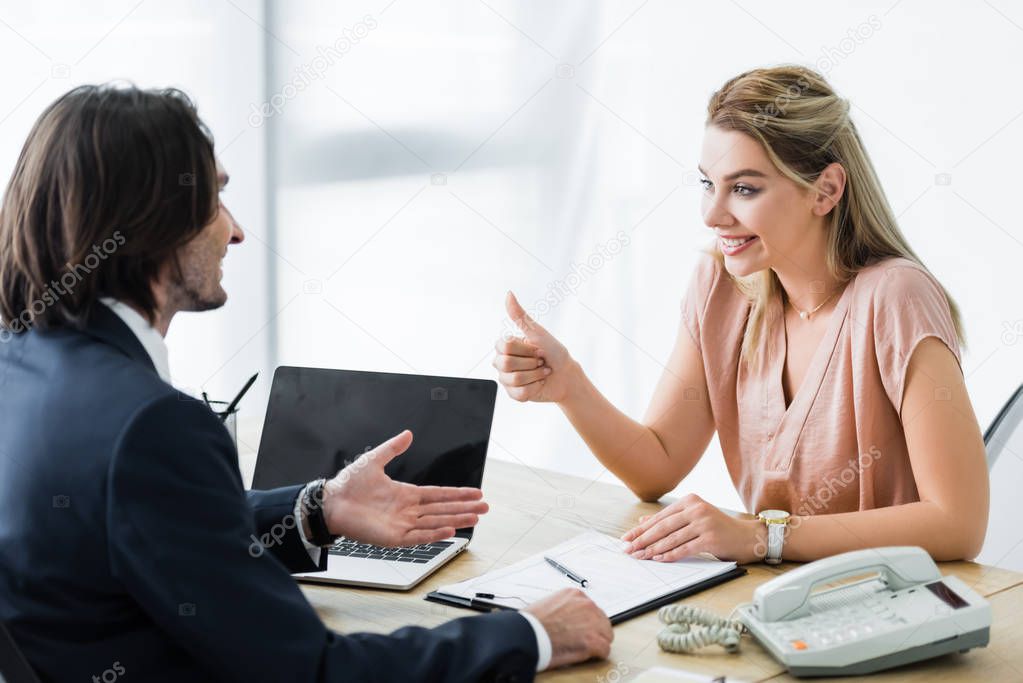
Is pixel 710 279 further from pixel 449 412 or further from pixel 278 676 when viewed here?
pixel 278 676

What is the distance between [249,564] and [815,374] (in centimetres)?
112

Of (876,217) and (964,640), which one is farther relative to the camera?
(876,217)

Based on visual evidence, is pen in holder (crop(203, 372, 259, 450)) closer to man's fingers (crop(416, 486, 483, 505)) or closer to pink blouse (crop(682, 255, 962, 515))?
man's fingers (crop(416, 486, 483, 505))

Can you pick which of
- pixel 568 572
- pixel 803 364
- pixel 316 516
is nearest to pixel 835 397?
pixel 803 364

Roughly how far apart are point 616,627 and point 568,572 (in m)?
0.16

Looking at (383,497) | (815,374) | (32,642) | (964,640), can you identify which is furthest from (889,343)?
(32,642)

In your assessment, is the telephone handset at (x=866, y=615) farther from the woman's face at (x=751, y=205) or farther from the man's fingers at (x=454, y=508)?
the woman's face at (x=751, y=205)

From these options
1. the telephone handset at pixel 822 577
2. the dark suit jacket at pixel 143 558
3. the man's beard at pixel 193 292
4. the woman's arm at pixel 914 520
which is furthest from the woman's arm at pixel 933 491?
the man's beard at pixel 193 292

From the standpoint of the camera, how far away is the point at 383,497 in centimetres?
144

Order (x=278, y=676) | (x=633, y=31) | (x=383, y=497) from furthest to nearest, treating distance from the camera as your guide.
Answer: (x=633, y=31) < (x=383, y=497) < (x=278, y=676)

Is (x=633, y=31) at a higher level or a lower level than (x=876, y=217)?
higher

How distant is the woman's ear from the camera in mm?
1811

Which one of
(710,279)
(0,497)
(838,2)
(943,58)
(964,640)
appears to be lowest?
(964,640)

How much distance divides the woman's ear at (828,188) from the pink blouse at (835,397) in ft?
0.43
